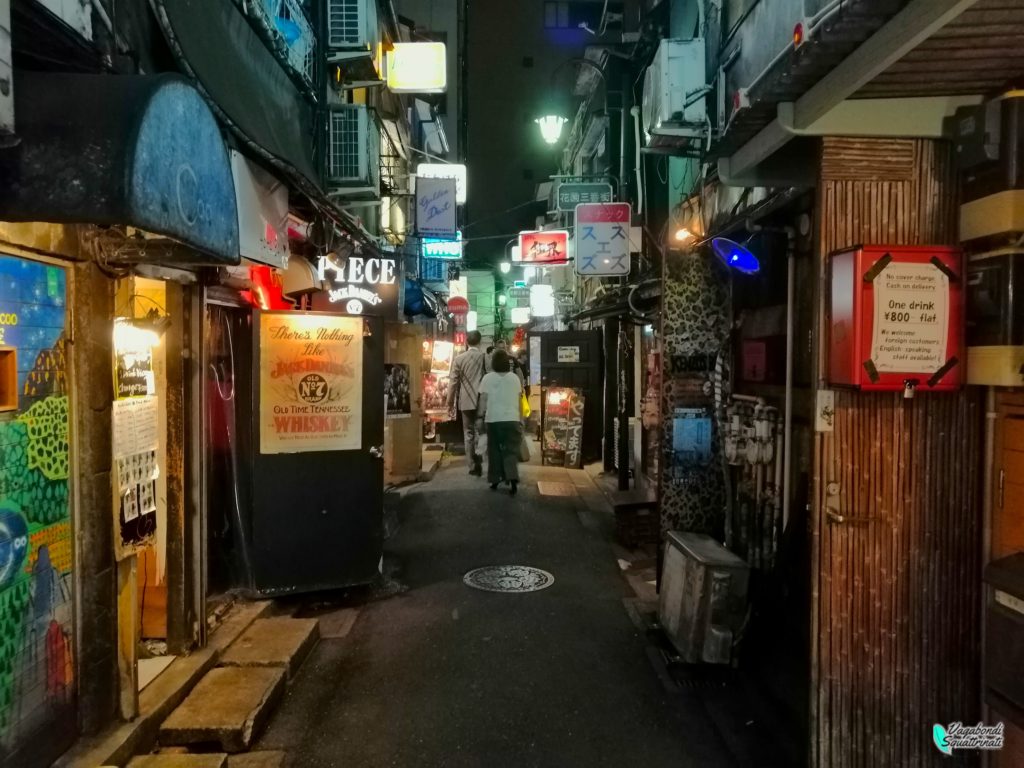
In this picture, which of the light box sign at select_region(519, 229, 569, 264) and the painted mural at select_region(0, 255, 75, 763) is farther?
the light box sign at select_region(519, 229, 569, 264)

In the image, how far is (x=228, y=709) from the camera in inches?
179

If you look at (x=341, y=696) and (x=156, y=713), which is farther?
(x=341, y=696)

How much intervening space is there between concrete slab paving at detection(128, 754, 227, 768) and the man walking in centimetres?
1008

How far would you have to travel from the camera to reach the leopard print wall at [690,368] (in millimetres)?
6980

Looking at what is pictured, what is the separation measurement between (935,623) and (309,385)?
5.59 meters

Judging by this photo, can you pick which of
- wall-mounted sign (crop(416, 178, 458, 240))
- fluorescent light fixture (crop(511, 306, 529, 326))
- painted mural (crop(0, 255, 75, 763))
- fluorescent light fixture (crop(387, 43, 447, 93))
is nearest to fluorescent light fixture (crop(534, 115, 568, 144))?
fluorescent light fixture (crop(387, 43, 447, 93))

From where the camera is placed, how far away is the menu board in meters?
15.5

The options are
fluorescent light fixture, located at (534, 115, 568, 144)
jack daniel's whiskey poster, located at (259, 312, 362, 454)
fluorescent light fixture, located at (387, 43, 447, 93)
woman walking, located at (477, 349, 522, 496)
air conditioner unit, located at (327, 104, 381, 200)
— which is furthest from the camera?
fluorescent light fixture, located at (534, 115, 568, 144)

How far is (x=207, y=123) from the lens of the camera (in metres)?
3.59

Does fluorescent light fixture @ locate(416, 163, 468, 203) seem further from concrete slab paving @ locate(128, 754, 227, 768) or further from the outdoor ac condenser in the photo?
concrete slab paving @ locate(128, 754, 227, 768)

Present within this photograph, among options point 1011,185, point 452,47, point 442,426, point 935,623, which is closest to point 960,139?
point 1011,185

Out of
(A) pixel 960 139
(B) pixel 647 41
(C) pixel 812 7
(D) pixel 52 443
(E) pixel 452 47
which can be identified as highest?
(E) pixel 452 47

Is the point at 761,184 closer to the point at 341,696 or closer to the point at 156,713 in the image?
the point at 341,696

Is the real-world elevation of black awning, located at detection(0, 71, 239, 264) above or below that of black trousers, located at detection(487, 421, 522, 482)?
above
